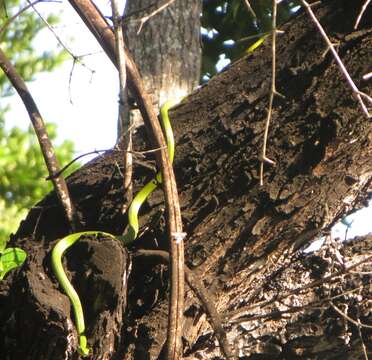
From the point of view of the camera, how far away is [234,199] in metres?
1.78

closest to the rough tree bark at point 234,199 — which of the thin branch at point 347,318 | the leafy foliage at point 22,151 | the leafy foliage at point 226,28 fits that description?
the thin branch at point 347,318

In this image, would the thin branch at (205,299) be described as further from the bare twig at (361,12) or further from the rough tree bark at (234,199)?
the bare twig at (361,12)

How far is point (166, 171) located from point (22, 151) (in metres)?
4.15

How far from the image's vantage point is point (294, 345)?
6.42ft

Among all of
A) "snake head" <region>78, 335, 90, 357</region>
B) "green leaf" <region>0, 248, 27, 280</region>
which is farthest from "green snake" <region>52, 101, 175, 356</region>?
"green leaf" <region>0, 248, 27, 280</region>

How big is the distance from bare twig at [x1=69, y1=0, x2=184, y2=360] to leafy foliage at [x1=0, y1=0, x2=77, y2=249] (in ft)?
11.9

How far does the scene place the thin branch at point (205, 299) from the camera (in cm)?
173

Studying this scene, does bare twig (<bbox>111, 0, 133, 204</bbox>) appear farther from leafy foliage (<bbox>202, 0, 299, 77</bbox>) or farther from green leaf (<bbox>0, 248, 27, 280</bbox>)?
leafy foliage (<bbox>202, 0, 299, 77</bbox>)

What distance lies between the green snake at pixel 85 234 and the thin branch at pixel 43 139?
0.33ft

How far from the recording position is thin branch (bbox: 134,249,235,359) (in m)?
1.73

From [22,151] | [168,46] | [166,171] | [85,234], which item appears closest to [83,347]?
[85,234]

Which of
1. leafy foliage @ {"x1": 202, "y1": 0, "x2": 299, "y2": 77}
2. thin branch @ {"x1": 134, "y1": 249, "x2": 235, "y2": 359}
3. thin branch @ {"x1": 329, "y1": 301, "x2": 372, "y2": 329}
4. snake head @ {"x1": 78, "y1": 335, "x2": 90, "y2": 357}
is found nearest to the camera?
Result: snake head @ {"x1": 78, "y1": 335, "x2": 90, "y2": 357}

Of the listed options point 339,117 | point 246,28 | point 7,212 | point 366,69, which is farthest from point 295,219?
point 7,212

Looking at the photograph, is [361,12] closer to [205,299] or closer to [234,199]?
[234,199]
